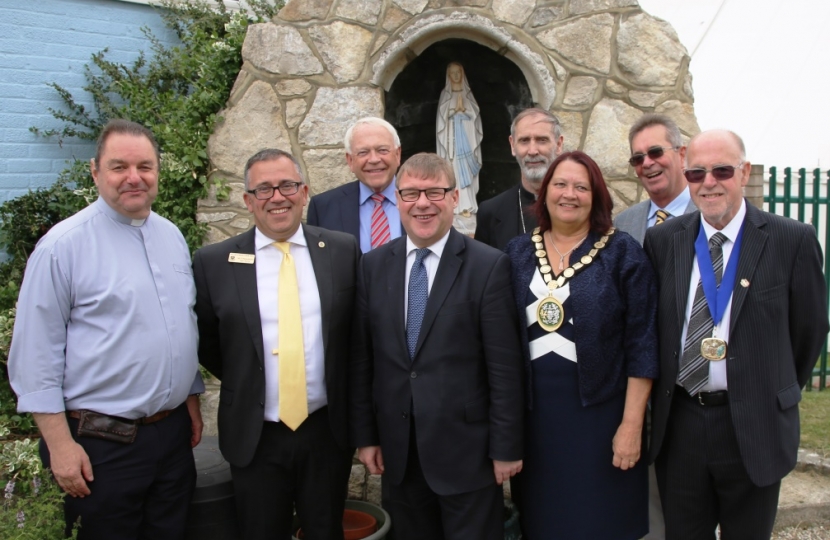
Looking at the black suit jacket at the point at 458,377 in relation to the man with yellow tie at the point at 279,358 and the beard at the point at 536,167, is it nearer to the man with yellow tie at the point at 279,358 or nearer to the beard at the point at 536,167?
the man with yellow tie at the point at 279,358

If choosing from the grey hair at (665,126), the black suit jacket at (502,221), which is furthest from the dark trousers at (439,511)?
the grey hair at (665,126)

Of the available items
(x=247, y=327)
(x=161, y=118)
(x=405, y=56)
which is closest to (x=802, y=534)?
(x=247, y=327)

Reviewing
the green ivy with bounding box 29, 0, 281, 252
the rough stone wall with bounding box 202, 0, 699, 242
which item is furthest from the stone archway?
the green ivy with bounding box 29, 0, 281, 252

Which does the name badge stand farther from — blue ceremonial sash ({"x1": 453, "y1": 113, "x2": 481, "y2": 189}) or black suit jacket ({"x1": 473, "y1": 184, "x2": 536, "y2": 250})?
blue ceremonial sash ({"x1": 453, "y1": 113, "x2": 481, "y2": 189})

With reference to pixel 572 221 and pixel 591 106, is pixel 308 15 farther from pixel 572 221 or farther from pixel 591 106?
pixel 572 221

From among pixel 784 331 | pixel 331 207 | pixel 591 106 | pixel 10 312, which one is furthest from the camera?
pixel 591 106

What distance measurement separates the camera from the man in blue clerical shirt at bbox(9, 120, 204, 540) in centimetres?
235

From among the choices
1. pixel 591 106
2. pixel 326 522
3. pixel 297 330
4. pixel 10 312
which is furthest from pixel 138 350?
pixel 591 106

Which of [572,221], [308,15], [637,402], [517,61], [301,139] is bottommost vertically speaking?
[637,402]

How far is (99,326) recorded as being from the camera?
242 cm

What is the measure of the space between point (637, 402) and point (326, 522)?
124 centimetres

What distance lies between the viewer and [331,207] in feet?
11.9

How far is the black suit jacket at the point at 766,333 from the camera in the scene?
2.35m

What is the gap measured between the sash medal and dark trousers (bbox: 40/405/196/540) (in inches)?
74.9
